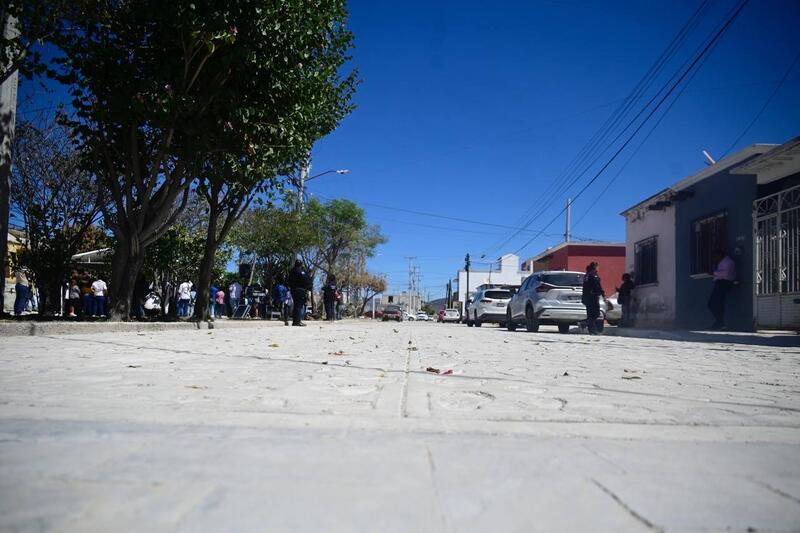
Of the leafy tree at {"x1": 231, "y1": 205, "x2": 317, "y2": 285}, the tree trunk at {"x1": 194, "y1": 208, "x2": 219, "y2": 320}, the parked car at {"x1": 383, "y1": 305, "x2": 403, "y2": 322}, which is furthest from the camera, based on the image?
the parked car at {"x1": 383, "y1": 305, "x2": 403, "y2": 322}

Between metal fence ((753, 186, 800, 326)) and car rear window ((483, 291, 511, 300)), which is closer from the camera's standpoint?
metal fence ((753, 186, 800, 326))

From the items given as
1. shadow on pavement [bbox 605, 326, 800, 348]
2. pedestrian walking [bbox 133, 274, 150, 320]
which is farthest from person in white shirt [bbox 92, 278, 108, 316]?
shadow on pavement [bbox 605, 326, 800, 348]

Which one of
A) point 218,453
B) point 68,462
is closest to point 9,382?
point 68,462

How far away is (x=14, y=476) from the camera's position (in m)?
2.08

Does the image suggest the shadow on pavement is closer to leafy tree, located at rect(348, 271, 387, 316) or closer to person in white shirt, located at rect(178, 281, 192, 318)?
person in white shirt, located at rect(178, 281, 192, 318)

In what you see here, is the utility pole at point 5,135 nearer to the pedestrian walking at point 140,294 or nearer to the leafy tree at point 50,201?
the leafy tree at point 50,201

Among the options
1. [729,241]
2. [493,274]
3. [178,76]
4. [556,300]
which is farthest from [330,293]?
[493,274]

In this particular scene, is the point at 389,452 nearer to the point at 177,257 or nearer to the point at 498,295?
the point at 177,257

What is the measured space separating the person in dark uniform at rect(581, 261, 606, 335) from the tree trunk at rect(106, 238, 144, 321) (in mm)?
10326

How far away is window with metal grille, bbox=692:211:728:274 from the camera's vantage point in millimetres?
14422

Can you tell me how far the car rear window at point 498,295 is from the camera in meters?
23.0

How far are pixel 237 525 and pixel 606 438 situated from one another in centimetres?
193

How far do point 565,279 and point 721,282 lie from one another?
361 cm

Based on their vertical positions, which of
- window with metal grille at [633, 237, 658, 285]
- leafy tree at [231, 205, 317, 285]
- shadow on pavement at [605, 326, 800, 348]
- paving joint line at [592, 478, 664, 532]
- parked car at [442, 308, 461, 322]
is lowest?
parked car at [442, 308, 461, 322]
